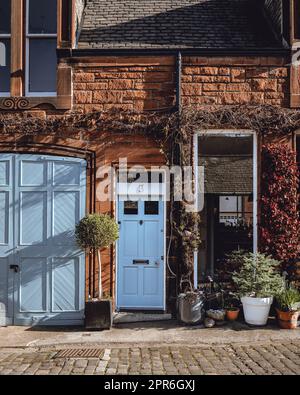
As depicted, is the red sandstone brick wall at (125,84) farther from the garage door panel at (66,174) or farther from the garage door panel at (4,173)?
Result: the garage door panel at (4,173)

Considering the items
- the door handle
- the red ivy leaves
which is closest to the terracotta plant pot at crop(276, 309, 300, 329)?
the red ivy leaves

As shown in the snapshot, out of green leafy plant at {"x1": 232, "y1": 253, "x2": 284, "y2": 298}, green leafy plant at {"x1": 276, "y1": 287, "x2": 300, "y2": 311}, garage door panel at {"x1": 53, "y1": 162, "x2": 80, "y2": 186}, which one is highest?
garage door panel at {"x1": 53, "y1": 162, "x2": 80, "y2": 186}

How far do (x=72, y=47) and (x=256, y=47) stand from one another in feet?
12.2

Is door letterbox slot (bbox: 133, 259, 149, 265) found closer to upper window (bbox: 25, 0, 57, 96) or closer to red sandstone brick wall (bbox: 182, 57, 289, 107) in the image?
red sandstone brick wall (bbox: 182, 57, 289, 107)

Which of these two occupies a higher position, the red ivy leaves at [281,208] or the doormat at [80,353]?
the red ivy leaves at [281,208]

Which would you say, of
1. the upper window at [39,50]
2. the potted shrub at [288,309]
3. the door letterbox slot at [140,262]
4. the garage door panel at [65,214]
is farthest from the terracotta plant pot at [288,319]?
the upper window at [39,50]

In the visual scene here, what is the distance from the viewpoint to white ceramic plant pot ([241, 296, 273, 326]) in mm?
7188

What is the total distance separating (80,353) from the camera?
6.16 metres

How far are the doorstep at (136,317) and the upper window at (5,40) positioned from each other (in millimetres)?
5026

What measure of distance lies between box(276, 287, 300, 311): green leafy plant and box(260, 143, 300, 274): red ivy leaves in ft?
2.24

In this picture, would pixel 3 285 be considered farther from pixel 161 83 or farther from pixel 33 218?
pixel 161 83

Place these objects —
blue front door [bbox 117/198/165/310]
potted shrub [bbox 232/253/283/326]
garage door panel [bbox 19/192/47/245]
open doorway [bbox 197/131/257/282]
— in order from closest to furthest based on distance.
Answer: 1. potted shrub [bbox 232/253/283/326]
2. garage door panel [bbox 19/192/47/245]
3. blue front door [bbox 117/198/165/310]
4. open doorway [bbox 197/131/257/282]

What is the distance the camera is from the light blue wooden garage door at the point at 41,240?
25.6 feet

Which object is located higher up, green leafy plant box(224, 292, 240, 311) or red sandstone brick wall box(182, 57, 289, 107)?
red sandstone brick wall box(182, 57, 289, 107)
